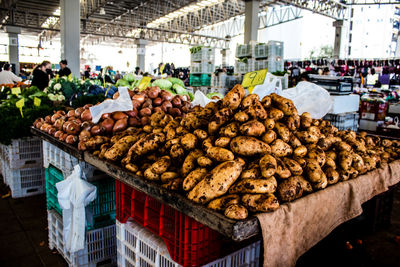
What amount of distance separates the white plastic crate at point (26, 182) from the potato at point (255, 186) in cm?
370

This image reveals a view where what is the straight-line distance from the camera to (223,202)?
1.37 metres

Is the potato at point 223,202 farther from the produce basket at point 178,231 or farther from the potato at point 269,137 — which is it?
the potato at point 269,137

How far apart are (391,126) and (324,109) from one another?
523 centimetres

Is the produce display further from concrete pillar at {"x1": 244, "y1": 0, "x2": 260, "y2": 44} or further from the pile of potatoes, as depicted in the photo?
concrete pillar at {"x1": 244, "y1": 0, "x2": 260, "y2": 44}

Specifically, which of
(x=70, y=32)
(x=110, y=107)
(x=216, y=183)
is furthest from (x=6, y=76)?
(x=216, y=183)

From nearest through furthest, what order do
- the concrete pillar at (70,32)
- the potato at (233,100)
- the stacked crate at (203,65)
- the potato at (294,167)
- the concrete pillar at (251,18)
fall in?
the potato at (294,167) < the potato at (233,100) < the stacked crate at (203,65) < the concrete pillar at (70,32) < the concrete pillar at (251,18)

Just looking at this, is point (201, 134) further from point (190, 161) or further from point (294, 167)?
point (294, 167)

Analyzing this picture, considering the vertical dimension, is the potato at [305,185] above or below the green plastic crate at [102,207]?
above

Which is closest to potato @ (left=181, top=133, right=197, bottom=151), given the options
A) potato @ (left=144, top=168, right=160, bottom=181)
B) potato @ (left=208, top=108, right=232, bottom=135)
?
potato @ (left=208, top=108, right=232, bottom=135)

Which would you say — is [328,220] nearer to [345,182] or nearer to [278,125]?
[345,182]

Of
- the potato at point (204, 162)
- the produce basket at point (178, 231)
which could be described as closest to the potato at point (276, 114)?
the potato at point (204, 162)

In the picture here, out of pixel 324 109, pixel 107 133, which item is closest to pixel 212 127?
pixel 107 133

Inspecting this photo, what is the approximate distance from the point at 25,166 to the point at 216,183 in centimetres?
364

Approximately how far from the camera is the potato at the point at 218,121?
6.09ft
